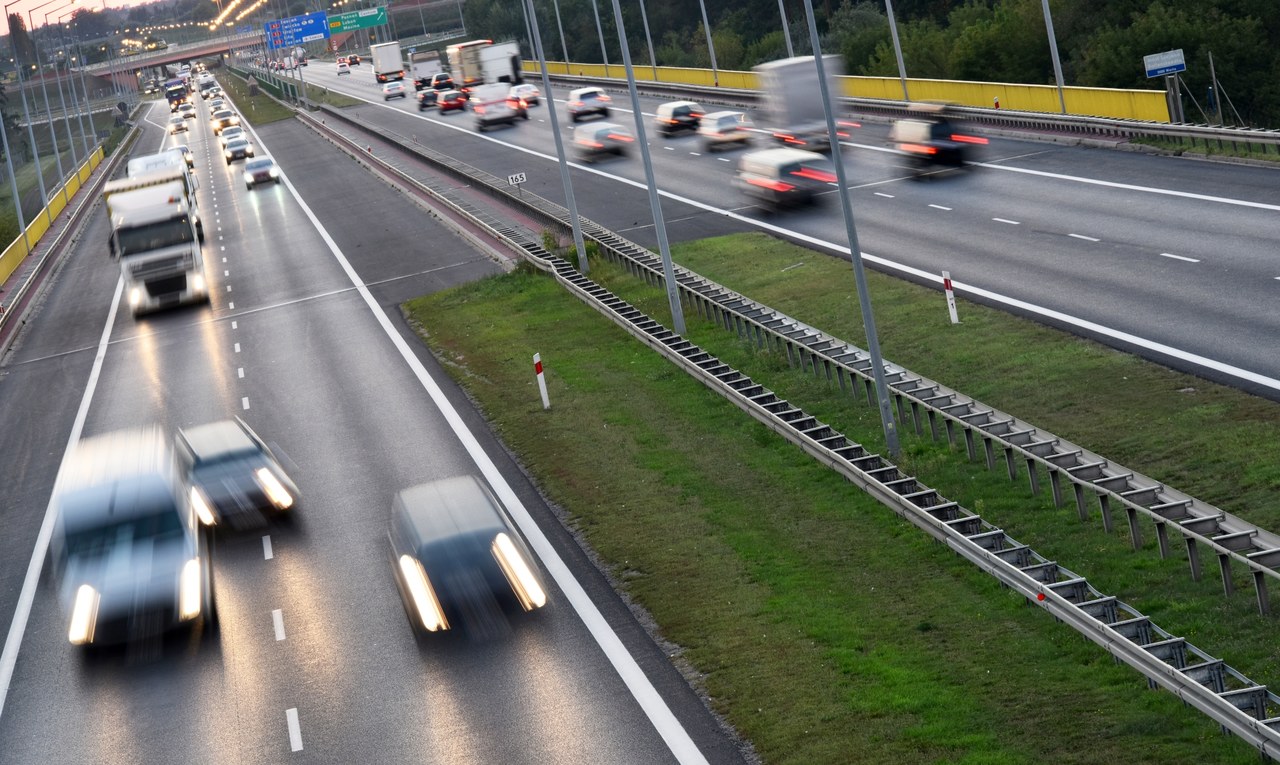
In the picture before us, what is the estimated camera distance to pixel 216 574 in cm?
2277

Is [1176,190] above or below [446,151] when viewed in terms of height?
below

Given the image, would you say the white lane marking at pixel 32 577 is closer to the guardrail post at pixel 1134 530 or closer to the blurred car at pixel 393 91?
the guardrail post at pixel 1134 530

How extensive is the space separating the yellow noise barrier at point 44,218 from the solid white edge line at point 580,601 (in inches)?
1201

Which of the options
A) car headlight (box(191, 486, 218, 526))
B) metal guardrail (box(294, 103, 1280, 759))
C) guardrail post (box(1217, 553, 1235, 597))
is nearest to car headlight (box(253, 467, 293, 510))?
car headlight (box(191, 486, 218, 526))

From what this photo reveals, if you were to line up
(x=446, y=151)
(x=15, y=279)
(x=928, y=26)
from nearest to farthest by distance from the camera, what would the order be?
1. (x=15, y=279)
2. (x=446, y=151)
3. (x=928, y=26)

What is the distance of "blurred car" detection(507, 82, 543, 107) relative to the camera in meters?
93.2

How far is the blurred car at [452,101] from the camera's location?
103 meters

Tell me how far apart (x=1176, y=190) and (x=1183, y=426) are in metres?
20.7

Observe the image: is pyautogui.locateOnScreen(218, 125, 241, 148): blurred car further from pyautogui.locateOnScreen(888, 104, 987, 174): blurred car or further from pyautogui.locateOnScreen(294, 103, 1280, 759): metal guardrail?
pyautogui.locateOnScreen(294, 103, 1280, 759): metal guardrail

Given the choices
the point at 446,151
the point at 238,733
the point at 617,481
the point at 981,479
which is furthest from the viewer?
the point at 446,151

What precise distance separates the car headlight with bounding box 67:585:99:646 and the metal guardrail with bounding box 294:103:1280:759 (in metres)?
10.9

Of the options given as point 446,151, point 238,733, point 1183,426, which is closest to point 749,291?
point 1183,426

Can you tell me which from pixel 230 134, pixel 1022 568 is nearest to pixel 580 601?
pixel 1022 568

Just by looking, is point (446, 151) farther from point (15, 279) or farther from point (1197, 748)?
point (1197, 748)
